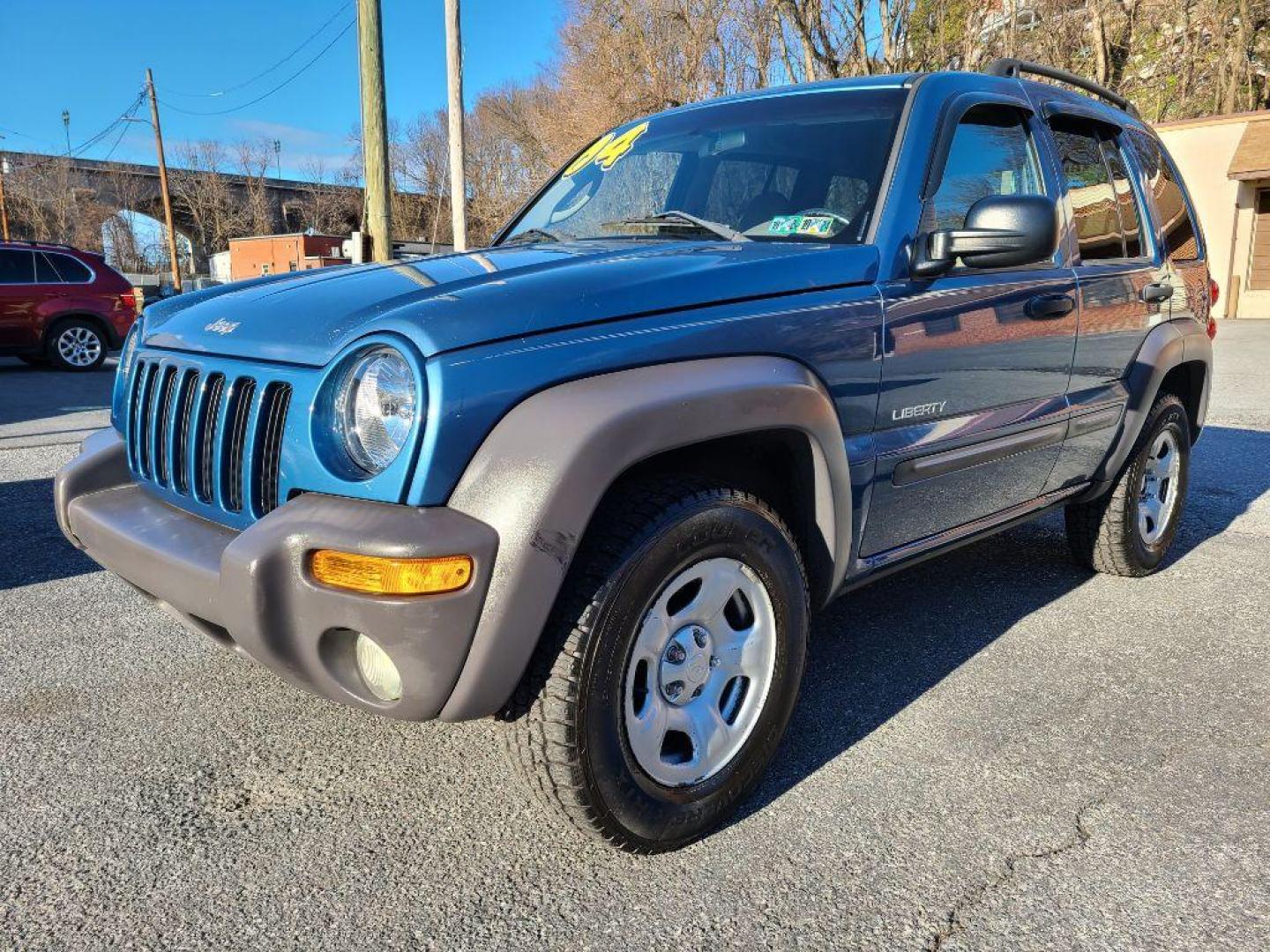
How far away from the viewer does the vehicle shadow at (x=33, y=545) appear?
4141mm

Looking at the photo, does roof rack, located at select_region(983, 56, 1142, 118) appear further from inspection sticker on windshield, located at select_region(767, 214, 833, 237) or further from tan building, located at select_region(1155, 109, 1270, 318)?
tan building, located at select_region(1155, 109, 1270, 318)

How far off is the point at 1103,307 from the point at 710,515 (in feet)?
6.89

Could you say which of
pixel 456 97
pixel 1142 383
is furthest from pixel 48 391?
pixel 1142 383

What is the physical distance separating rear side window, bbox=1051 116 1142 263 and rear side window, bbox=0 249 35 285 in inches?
504

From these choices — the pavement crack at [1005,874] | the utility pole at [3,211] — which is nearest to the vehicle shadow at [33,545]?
the pavement crack at [1005,874]

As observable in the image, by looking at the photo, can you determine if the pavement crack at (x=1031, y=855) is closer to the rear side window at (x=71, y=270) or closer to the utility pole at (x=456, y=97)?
the utility pole at (x=456, y=97)

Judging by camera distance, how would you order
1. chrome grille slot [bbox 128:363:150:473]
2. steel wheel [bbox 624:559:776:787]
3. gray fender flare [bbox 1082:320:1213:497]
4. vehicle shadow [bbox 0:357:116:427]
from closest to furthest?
steel wheel [bbox 624:559:776:787] → chrome grille slot [bbox 128:363:150:473] → gray fender flare [bbox 1082:320:1213:497] → vehicle shadow [bbox 0:357:116:427]

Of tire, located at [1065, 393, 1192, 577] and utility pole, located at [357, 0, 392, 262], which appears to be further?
utility pole, located at [357, 0, 392, 262]

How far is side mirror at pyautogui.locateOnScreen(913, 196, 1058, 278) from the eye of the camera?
2.53 m

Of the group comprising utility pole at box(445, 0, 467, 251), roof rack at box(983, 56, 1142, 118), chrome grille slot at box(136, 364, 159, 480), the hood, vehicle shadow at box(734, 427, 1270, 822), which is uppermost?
utility pole at box(445, 0, 467, 251)

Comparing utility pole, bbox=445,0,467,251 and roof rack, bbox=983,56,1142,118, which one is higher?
utility pole, bbox=445,0,467,251

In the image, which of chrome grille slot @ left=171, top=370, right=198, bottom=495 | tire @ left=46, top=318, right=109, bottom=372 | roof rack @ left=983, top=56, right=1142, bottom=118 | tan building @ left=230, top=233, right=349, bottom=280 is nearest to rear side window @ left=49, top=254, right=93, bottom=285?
tire @ left=46, top=318, right=109, bottom=372

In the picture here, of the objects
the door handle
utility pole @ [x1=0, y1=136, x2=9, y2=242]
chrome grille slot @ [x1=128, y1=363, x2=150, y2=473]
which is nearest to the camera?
chrome grille slot @ [x1=128, y1=363, x2=150, y2=473]

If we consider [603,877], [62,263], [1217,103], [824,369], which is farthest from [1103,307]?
[1217,103]
